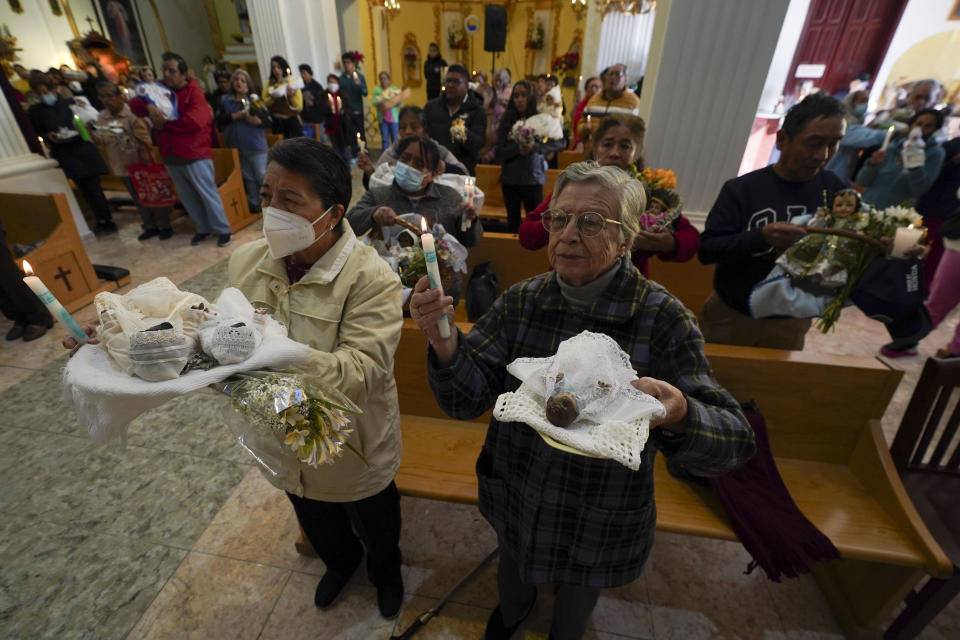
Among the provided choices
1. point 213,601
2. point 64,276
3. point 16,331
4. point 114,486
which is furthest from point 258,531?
point 64,276

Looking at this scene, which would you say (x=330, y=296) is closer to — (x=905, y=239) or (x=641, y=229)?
(x=641, y=229)

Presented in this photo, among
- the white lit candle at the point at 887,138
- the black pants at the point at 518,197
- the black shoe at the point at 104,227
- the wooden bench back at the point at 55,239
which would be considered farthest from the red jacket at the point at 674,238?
the black shoe at the point at 104,227

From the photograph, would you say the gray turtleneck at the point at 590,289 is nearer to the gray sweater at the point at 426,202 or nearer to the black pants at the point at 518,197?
the gray sweater at the point at 426,202

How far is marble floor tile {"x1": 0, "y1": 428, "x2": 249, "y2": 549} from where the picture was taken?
2404 mm

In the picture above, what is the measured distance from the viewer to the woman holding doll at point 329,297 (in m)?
1.39

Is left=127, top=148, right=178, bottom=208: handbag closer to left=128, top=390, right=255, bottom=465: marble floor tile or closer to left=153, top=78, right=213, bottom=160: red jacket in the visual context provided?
left=153, top=78, right=213, bottom=160: red jacket

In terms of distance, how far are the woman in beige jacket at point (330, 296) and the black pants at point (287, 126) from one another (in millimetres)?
6997

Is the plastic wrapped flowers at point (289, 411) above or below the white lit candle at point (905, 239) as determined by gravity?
below

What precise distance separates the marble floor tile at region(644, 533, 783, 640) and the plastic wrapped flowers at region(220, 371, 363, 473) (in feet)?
6.08

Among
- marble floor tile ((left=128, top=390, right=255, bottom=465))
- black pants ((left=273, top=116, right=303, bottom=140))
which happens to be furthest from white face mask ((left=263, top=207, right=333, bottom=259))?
black pants ((left=273, top=116, right=303, bottom=140))

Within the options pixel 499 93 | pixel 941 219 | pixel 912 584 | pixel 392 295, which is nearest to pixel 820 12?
pixel 499 93

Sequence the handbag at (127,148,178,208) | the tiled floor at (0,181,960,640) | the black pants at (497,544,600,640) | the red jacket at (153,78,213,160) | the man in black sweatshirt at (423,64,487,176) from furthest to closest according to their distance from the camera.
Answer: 1. the handbag at (127,148,178,208)
2. the red jacket at (153,78,213,160)
3. the man in black sweatshirt at (423,64,487,176)
4. the tiled floor at (0,181,960,640)
5. the black pants at (497,544,600,640)

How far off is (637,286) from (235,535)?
245cm

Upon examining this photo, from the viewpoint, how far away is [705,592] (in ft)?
7.04
